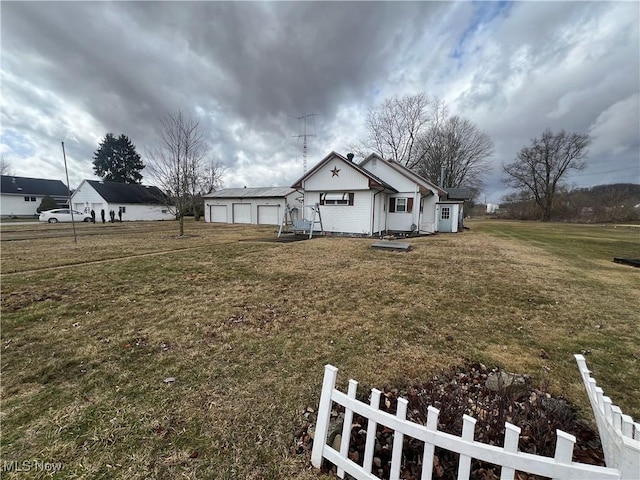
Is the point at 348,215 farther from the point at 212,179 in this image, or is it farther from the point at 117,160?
the point at 117,160

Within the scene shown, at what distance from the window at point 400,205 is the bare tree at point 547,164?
39860mm

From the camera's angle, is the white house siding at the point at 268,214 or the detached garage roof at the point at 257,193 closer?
the white house siding at the point at 268,214

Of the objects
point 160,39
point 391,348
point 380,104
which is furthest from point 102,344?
point 380,104

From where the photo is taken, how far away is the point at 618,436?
1.32m

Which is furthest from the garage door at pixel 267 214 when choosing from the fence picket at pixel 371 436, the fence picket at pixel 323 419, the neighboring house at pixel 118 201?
the fence picket at pixel 371 436

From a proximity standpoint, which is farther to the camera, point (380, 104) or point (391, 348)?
point (380, 104)

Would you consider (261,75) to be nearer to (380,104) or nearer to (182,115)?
(182,115)

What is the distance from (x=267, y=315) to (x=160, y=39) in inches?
545

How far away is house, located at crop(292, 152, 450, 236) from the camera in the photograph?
1527 cm

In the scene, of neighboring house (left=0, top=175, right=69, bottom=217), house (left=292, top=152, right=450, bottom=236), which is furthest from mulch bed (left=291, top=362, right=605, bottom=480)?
neighboring house (left=0, top=175, right=69, bottom=217)

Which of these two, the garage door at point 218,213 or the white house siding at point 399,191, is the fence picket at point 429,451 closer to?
the white house siding at point 399,191

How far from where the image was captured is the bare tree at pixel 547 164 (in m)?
41.6

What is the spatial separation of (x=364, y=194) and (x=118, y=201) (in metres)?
32.0

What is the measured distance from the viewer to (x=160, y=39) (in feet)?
38.4
